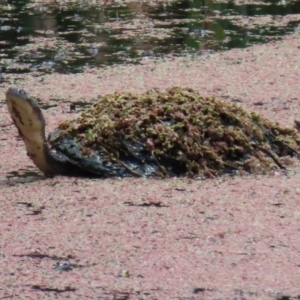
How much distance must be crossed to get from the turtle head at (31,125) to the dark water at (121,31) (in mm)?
2395

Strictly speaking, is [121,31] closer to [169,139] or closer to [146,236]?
[169,139]

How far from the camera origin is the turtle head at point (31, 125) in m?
3.41

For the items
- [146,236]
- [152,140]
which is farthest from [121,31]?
[146,236]

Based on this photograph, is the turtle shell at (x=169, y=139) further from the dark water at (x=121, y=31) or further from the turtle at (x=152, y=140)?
the dark water at (x=121, y=31)

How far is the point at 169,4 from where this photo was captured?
8.77m

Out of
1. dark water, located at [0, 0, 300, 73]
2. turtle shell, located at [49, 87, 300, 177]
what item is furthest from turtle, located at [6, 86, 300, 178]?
dark water, located at [0, 0, 300, 73]

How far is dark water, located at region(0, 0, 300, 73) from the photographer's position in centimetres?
630

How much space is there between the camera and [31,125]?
3467 mm

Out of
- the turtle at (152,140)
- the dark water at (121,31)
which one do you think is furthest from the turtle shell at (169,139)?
the dark water at (121,31)

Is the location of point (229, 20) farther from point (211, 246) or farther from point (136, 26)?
point (211, 246)

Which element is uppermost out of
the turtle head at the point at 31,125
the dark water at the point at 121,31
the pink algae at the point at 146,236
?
the turtle head at the point at 31,125

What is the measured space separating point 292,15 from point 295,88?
9.51 ft

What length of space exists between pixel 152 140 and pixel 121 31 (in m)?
3.87

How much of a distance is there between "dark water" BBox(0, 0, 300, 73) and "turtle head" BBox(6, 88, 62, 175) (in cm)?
239
